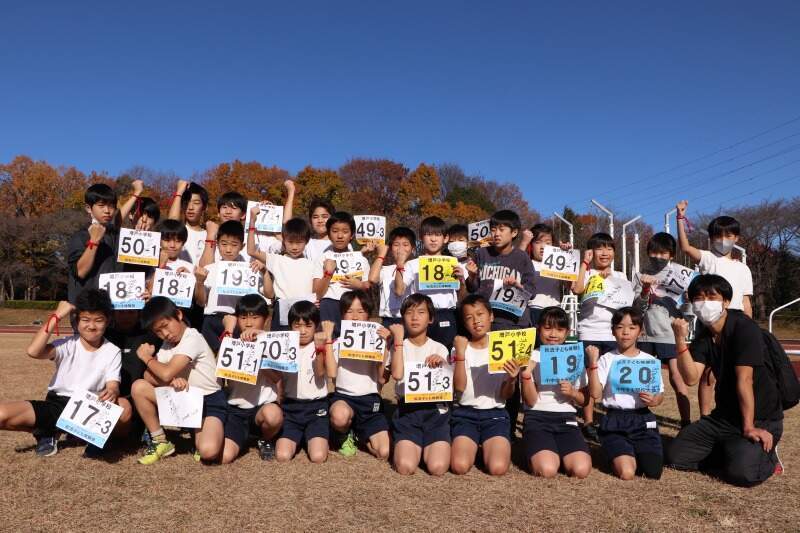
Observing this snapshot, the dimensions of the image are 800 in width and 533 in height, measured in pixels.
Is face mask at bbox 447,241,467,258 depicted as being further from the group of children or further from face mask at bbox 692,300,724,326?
face mask at bbox 692,300,724,326

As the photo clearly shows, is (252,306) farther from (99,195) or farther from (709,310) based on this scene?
(709,310)

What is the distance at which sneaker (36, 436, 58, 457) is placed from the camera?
5.27m

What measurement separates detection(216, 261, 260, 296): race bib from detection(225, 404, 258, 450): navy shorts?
116 centimetres

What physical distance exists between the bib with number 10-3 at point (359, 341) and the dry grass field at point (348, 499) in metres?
0.96

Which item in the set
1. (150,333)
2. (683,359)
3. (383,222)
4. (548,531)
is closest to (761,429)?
(683,359)

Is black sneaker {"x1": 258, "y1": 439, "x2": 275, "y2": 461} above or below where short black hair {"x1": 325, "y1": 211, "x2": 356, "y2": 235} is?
below

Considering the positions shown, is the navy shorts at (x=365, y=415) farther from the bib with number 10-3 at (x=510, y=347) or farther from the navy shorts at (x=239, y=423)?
the bib with number 10-3 at (x=510, y=347)

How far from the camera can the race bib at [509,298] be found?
6004 mm

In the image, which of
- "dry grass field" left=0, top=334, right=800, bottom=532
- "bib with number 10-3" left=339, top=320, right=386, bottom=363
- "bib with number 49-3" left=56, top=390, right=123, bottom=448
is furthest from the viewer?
"bib with number 10-3" left=339, top=320, right=386, bottom=363

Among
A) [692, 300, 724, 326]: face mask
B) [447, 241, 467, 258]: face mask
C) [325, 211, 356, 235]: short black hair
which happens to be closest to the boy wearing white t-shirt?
[325, 211, 356, 235]: short black hair

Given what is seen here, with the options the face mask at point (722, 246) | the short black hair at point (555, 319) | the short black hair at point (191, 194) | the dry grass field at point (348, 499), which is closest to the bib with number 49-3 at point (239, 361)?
the dry grass field at point (348, 499)

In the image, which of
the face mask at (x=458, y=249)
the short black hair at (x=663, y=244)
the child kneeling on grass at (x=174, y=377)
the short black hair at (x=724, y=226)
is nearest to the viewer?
the child kneeling on grass at (x=174, y=377)

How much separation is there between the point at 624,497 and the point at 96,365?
4.59 m

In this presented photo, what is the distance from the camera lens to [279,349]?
17.4 feet
